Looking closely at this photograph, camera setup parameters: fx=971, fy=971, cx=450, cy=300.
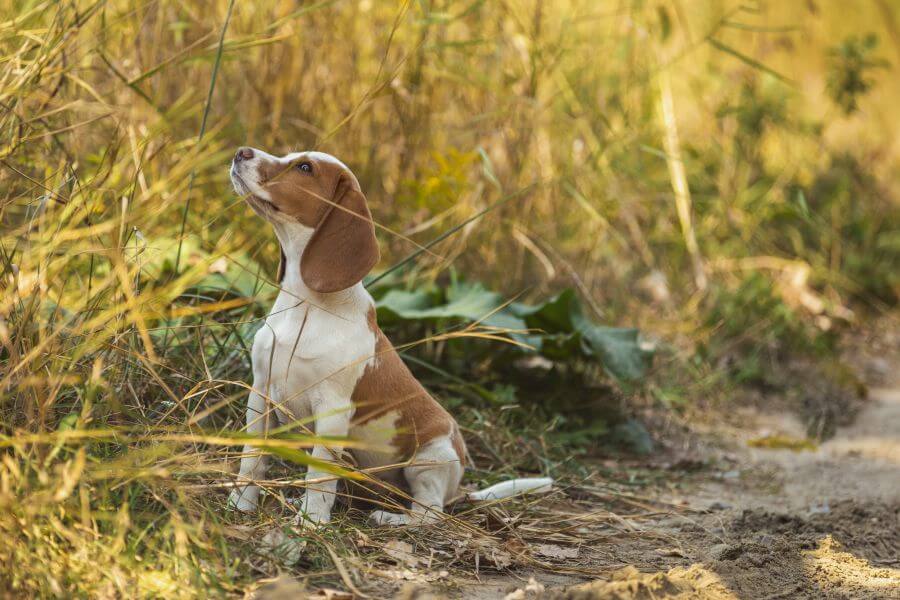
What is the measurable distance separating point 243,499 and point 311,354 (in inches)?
16.5

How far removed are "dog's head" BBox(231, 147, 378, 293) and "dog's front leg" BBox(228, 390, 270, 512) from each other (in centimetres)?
37

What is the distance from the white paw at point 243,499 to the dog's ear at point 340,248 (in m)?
0.56

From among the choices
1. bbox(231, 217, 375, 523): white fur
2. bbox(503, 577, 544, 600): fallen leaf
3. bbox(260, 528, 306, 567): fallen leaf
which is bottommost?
bbox(503, 577, 544, 600): fallen leaf

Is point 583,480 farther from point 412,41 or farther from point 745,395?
point 412,41

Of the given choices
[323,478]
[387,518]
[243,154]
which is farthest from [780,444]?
[243,154]

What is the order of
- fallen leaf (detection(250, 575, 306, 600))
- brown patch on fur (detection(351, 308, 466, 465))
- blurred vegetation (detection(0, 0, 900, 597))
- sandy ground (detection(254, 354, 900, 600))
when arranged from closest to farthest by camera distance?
fallen leaf (detection(250, 575, 306, 600)), blurred vegetation (detection(0, 0, 900, 597)), sandy ground (detection(254, 354, 900, 600)), brown patch on fur (detection(351, 308, 466, 465))

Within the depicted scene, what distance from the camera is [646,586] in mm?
2320

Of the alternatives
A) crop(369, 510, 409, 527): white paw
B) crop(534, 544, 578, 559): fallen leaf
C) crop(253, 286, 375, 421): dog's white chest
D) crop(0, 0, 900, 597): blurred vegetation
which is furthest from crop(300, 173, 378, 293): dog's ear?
crop(534, 544, 578, 559): fallen leaf

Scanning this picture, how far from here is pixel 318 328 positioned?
2.61 metres

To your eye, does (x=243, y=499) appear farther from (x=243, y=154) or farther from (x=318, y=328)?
(x=243, y=154)

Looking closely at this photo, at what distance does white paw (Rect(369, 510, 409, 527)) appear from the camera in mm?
2752

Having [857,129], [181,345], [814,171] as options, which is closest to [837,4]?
[857,129]

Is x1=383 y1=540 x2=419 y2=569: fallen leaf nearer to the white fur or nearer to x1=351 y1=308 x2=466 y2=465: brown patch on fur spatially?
the white fur

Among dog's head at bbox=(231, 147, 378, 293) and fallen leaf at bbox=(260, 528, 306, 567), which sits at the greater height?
dog's head at bbox=(231, 147, 378, 293)
